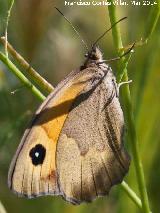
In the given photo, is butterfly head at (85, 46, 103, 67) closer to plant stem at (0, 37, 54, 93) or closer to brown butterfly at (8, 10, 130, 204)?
brown butterfly at (8, 10, 130, 204)

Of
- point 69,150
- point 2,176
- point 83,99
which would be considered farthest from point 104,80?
point 2,176

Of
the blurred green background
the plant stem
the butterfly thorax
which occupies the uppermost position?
the plant stem

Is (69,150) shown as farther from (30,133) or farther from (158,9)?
(158,9)

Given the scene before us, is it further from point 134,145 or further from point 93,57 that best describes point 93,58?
point 134,145

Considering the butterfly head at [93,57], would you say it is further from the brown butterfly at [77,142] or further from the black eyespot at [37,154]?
the black eyespot at [37,154]

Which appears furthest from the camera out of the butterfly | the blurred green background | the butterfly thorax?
the blurred green background

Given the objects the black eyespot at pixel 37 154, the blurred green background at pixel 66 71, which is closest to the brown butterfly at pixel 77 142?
the black eyespot at pixel 37 154

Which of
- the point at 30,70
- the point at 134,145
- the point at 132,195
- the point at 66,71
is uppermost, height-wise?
the point at 30,70

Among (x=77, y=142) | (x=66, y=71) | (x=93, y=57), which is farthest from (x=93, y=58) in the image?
(x=66, y=71)

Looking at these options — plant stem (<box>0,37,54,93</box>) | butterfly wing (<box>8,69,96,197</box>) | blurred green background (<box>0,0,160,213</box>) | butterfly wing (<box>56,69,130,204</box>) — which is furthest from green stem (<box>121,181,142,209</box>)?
blurred green background (<box>0,0,160,213</box>)
